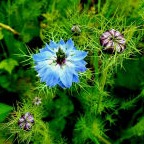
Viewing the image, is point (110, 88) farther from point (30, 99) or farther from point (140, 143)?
point (30, 99)

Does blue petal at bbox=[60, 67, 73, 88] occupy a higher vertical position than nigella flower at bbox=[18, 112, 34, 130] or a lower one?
higher

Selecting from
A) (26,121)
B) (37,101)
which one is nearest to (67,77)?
(26,121)

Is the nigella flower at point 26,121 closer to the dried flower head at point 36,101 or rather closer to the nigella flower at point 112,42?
the dried flower head at point 36,101

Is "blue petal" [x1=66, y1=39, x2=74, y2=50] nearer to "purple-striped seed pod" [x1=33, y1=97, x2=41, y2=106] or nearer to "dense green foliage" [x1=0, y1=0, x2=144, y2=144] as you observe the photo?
"dense green foliage" [x1=0, y1=0, x2=144, y2=144]

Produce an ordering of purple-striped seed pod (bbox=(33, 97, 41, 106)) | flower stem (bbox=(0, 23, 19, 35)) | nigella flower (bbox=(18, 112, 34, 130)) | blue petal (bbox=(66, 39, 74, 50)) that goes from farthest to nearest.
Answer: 1. flower stem (bbox=(0, 23, 19, 35))
2. purple-striped seed pod (bbox=(33, 97, 41, 106))
3. nigella flower (bbox=(18, 112, 34, 130))
4. blue petal (bbox=(66, 39, 74, 50))

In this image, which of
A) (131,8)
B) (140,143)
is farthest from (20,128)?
(131,8)

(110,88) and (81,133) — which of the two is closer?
(81,133)

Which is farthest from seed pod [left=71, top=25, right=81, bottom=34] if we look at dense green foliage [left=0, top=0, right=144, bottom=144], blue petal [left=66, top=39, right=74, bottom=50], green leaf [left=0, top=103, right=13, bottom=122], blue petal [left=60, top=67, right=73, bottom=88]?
green leaf [left=0, top=103, right=13, bottom=122]
